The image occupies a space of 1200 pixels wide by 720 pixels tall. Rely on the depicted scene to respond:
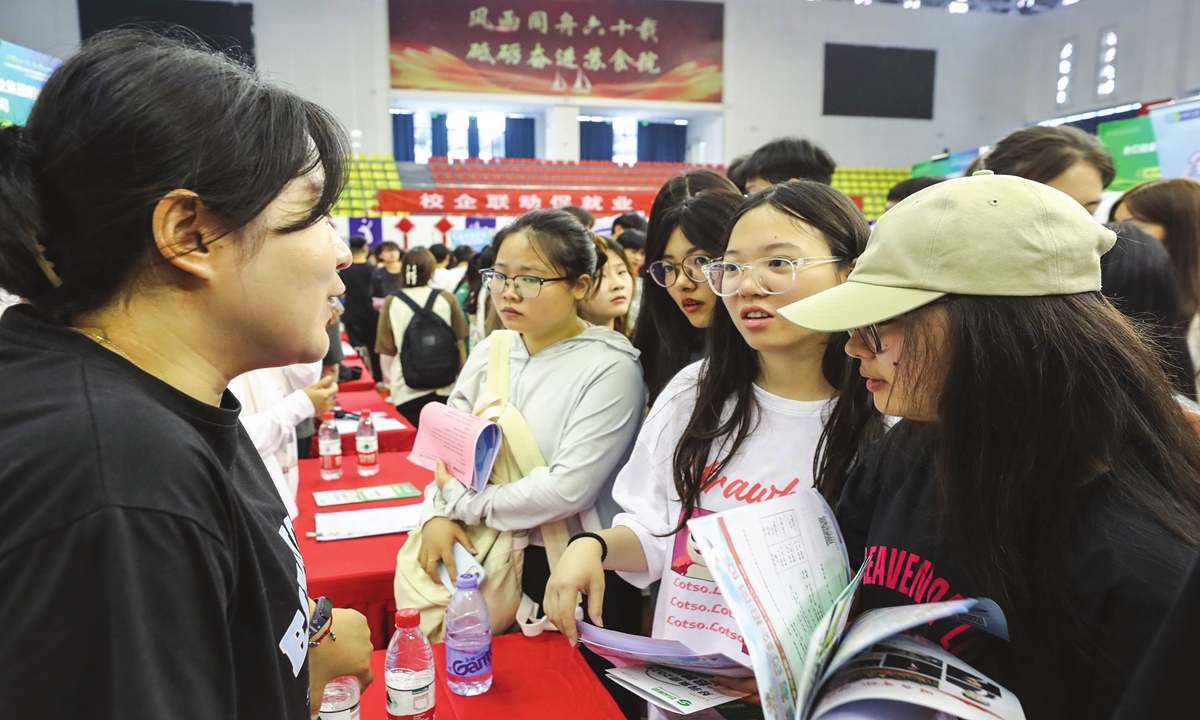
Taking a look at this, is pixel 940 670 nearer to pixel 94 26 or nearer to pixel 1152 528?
pixel 1152 528

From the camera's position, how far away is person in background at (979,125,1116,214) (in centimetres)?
204

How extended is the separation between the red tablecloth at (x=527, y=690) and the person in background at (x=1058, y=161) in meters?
1.72

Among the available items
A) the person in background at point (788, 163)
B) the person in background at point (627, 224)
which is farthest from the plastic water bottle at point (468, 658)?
the person in background at point (627, 224)

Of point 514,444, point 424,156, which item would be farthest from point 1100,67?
point 514,444

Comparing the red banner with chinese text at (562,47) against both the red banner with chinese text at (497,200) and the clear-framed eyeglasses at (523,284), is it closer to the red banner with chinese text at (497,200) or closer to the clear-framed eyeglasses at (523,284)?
the red banner with chinese text at (497,200)

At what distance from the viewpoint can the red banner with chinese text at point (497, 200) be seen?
11.1 metres

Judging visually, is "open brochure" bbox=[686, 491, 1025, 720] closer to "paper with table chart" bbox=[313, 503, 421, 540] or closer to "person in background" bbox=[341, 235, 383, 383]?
"paper with table chart" bbox=[313, 503, 421, 540]

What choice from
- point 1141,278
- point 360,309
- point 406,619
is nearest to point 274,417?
point 406,619

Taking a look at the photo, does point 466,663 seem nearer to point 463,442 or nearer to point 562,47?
point 463,442

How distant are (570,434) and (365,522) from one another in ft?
2.61

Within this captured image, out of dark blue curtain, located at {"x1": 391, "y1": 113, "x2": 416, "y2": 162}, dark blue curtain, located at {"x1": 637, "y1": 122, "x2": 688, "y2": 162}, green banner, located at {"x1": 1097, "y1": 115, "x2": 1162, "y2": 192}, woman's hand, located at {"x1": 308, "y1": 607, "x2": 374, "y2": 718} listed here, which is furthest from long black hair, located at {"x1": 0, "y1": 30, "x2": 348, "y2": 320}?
dark blue curtain, located at {"x1": 637, "y1": 122, "x2": 688, "y2": 162}

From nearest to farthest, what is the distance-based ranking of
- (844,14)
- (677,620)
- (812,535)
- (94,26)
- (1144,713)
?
(1144,713)
(812,535)
(677,620)
(94,26)
(844,14)

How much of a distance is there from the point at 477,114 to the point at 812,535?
15109mm

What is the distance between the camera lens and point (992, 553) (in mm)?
762
